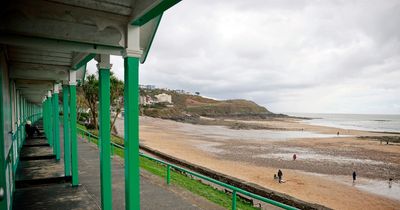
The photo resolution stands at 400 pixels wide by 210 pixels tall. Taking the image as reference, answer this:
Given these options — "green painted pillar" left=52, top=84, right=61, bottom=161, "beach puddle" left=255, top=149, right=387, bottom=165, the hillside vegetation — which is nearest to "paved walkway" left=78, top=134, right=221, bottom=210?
"green painted pillar" left=52, top=84, right=61, bottom=161

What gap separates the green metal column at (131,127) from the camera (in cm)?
373

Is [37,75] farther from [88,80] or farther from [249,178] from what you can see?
[88,80]

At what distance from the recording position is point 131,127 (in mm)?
3783

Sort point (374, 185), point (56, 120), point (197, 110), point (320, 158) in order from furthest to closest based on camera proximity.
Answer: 1. point (197, 110)
2. point (320, 158)
3. point (374, 185)
4. point (56, 120)

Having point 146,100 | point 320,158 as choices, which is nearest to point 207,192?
point 320,158

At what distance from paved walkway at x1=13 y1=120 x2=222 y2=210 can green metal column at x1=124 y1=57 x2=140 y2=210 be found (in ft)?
8.93

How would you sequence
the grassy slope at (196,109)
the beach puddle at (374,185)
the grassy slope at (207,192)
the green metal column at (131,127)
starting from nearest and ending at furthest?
the green metal column at (131,127) → the grassy slope at (207,192) → the beach puddle at (374,185) → the grassy slope at (196,109)

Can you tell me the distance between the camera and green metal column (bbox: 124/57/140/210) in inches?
147

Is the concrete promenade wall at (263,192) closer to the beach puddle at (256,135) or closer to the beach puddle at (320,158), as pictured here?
the beach puddle at (320,158)

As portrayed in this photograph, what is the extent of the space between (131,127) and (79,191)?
4479 mm

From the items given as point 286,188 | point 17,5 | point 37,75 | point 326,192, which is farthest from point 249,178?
point 17,5

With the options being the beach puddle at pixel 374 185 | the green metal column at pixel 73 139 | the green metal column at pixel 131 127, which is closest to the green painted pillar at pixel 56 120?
the green metal column at pixel 73 139

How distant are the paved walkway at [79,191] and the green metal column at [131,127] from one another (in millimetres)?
2723

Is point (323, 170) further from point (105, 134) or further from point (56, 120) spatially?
point (105, 134)
